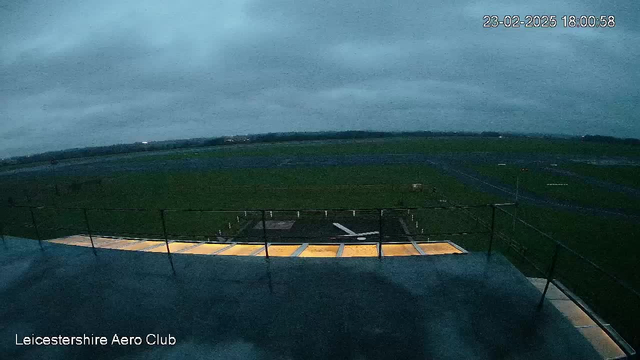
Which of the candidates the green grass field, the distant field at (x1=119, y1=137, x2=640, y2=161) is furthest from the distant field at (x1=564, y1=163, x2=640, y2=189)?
the distant field at (x1=119, y1=137, x2=640, y2=161)

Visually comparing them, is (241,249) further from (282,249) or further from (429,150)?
(429,150)

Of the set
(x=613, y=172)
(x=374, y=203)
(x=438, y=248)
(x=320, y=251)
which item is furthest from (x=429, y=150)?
(x=320, y=251)

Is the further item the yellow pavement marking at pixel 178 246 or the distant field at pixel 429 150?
the distant field at pixel 429 150

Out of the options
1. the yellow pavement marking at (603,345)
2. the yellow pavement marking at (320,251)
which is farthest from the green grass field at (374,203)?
the yellow pavement marking at (320,251)

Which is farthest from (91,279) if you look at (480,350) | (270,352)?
(480,350)

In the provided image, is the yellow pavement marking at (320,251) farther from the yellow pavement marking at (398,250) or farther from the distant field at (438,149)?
the distant field at (438,149)
